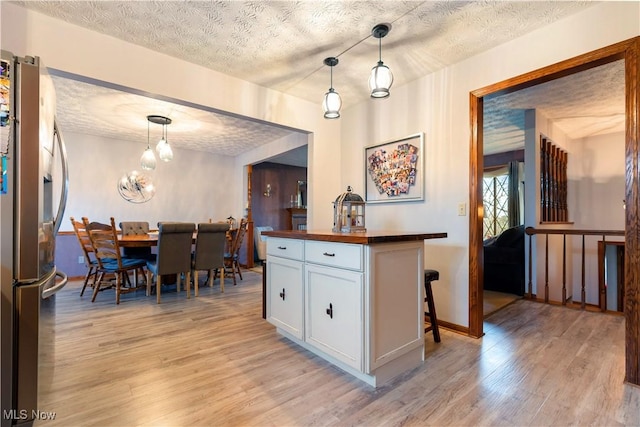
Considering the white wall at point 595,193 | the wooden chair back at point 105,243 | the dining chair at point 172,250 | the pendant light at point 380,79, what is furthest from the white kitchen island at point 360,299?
the white wall at point 595,193

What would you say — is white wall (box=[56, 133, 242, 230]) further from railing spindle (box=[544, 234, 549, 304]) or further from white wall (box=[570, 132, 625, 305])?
white wall (box=[570, 132, 625, 305])

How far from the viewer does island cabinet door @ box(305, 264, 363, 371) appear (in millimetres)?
1748

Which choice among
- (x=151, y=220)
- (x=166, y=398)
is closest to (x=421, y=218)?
(x=166, y=398)

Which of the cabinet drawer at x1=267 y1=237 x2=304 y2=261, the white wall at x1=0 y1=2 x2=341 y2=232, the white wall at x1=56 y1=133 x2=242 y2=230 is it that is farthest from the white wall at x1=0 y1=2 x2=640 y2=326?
the white wall at x1=56 y1=133 x2=242 y2=230

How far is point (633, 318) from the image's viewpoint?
1.79 meters

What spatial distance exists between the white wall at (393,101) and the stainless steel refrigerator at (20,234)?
1.05 meters

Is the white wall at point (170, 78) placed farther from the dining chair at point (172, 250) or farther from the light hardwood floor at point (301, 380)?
the light hardwood floor at point (301, 380)

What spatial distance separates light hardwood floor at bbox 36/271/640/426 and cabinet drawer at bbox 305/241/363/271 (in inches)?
28.0

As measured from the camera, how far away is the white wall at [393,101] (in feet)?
6.54

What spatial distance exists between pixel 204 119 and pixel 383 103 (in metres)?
2.42

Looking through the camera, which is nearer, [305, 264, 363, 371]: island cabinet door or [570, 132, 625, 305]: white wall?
[305, 264, 363, 371]: island cabinet door

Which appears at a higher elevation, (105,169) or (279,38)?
(279,38)

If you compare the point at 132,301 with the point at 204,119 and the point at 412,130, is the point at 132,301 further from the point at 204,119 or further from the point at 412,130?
the point at 412,130

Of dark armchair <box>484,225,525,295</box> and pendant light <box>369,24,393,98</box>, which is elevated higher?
pendant light <box>369,24,393,98</box>
